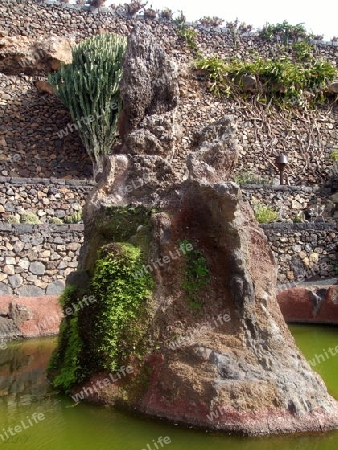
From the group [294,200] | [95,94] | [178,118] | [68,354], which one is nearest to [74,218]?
[95,94]

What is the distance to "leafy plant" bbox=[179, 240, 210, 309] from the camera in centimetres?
546

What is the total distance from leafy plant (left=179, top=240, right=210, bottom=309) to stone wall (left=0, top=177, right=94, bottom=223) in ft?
30.6

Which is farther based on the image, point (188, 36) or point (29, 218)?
point (188, 36)

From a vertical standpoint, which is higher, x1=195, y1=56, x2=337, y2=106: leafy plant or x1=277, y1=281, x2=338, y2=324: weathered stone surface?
x1=195, y1=56, x2=337, y2=106: leafy plant

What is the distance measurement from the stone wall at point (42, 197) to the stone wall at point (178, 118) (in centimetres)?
515

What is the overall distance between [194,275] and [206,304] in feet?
1.09

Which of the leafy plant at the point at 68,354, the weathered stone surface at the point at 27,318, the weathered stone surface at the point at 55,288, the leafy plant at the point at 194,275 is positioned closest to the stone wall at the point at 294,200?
the weathered stone surface at the point at 55,288

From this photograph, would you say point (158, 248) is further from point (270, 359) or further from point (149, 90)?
point (149, 90)

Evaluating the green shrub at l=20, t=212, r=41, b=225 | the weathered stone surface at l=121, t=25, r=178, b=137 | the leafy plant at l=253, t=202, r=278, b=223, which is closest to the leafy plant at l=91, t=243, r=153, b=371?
the weathered stone surface at l=121, t=25, r=178, b=137

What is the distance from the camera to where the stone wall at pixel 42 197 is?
14.2 meters

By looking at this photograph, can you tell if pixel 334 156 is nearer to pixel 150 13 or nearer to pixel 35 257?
pixel 150 13

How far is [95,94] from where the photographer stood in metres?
18.5

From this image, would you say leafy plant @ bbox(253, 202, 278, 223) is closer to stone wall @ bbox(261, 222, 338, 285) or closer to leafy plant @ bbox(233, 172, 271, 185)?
stone wall @ bbox(261, 222, 338, 285)

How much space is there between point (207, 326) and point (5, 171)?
15640 mm
